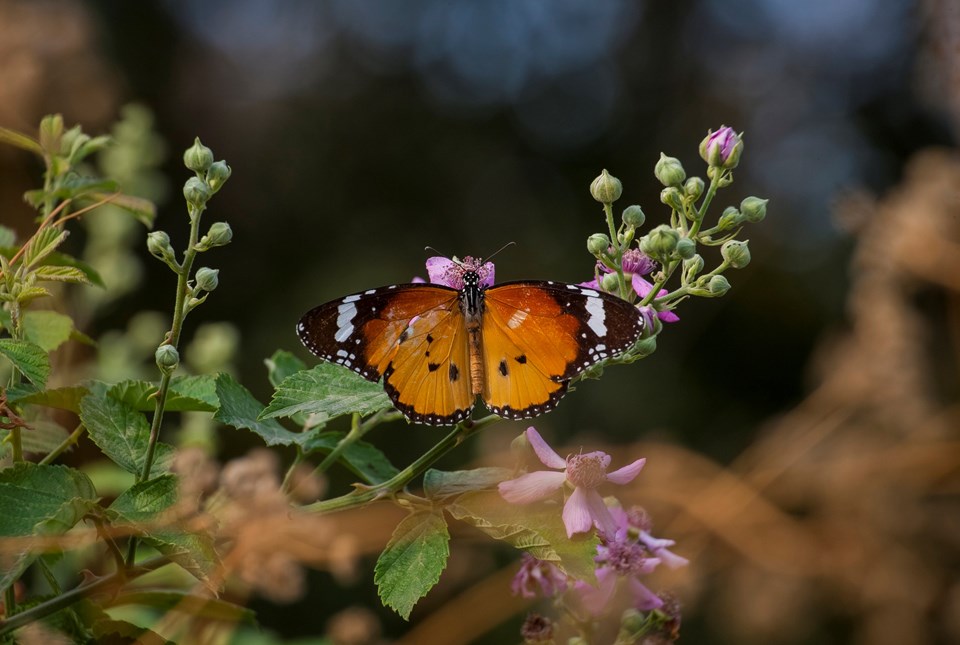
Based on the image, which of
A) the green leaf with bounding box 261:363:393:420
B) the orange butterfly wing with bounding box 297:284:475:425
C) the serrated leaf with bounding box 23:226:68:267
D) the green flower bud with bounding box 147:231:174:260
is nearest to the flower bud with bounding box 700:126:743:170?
the orange butterfly wing with bounding box 297:284:475:425

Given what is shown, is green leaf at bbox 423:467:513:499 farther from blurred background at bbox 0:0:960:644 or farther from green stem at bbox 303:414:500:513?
blurred background at bbox 0:0:960:644

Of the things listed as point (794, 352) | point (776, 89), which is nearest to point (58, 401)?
point (794, 352)

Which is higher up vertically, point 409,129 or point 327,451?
point 409,129

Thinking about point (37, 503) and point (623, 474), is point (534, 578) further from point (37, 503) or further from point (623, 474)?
point (37, 503)

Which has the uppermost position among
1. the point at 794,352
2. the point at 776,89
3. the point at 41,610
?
the point at 776,89

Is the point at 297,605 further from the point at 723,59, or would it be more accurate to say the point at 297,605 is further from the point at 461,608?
the point at 723,59

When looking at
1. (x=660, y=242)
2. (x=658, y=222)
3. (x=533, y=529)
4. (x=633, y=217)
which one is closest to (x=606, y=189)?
(x=633, y=217)
